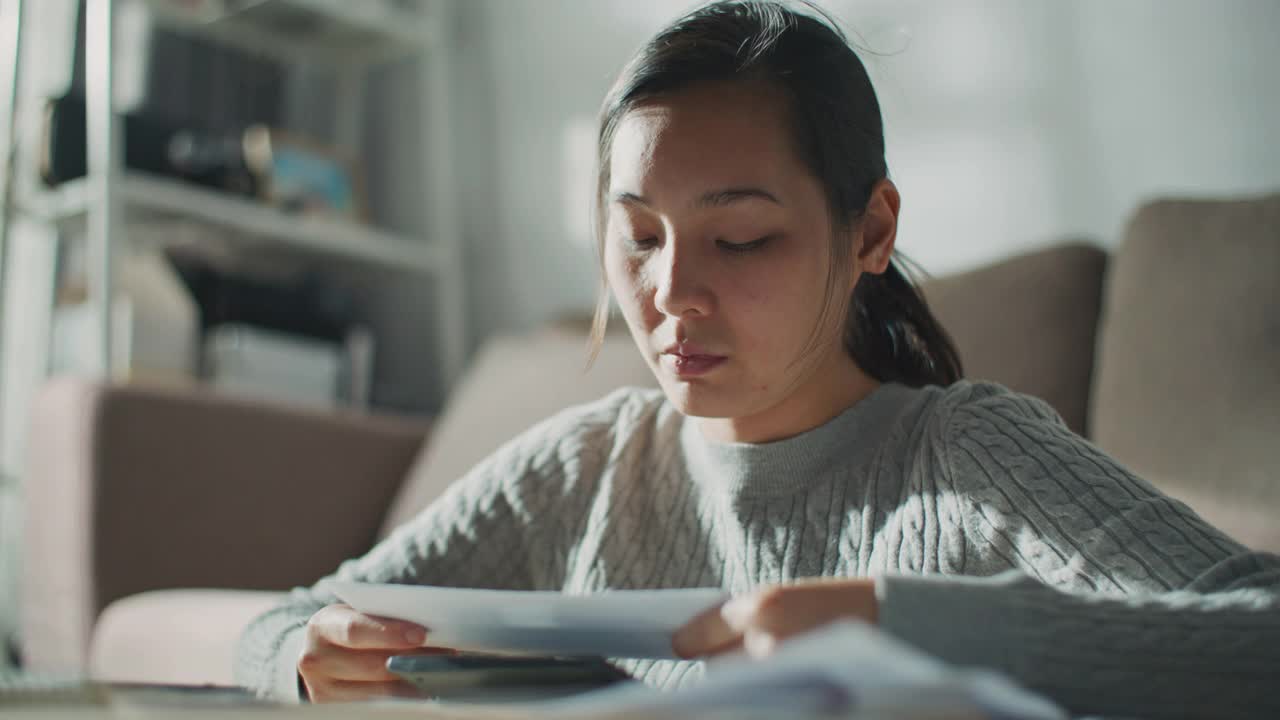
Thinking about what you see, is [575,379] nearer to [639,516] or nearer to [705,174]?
[639,516]

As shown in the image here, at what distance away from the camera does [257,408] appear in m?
1.64

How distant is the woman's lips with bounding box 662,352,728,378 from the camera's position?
2.37 feet

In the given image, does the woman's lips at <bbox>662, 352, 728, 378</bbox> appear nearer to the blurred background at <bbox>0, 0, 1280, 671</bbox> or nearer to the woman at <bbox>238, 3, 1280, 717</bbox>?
the woman at <bbox>238, 3, 1280, 717</bbox>

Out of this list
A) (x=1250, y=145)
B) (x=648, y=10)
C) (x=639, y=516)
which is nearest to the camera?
(x=639, y=516)

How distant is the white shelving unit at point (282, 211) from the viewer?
2.01 metres

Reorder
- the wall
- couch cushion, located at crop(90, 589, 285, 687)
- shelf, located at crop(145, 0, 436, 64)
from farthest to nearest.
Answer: shelf, located at crop(145, 0, 436, 64)
the wall
couch cushion, located at crop(90, 589, 285, 687)

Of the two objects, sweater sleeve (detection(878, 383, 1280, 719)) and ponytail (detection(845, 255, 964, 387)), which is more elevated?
ponytail (detection(845, 255, 964, 387))

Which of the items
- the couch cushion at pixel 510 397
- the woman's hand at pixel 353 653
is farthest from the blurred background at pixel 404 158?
the woman's hand at pixel 353 653

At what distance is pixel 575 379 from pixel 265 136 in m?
1.11

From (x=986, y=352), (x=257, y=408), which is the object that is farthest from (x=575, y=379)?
(x=986, y=352)

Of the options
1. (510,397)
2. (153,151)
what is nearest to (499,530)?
(510,397)

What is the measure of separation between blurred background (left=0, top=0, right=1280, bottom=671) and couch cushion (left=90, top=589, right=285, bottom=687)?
0.40 metres

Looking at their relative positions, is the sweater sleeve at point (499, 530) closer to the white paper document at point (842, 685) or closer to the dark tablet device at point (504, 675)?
the dark tablet device at point (504, 675)

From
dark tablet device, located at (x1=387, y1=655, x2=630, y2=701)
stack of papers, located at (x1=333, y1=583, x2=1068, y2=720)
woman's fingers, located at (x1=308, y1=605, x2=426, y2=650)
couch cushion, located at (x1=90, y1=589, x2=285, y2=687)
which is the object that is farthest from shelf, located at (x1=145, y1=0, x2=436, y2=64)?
stack of papers, located at (x1=333, y1=583, x2=1068, y2=720)
